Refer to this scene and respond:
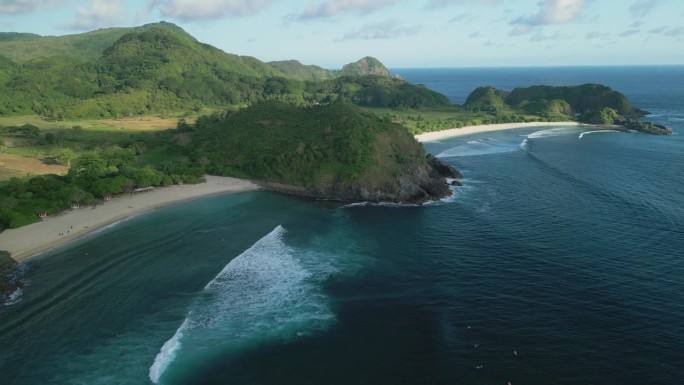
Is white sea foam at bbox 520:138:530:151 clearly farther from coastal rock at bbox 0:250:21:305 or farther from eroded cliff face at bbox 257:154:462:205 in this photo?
coastal rock at bbox 0:250:21:305

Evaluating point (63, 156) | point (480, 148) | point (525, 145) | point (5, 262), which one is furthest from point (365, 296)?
point (525, 145)

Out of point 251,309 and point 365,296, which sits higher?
point 365,296

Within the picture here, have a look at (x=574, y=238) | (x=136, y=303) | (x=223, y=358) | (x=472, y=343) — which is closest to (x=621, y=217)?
(x=574, y=238)

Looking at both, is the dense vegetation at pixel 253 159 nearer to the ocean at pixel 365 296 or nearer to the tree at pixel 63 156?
the tree at pixel 63 156

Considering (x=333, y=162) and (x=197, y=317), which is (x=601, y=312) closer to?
(x=197, y=317)

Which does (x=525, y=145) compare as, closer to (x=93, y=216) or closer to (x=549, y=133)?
(x=549, y=133)

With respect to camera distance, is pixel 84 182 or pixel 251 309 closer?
pixel 251 309
